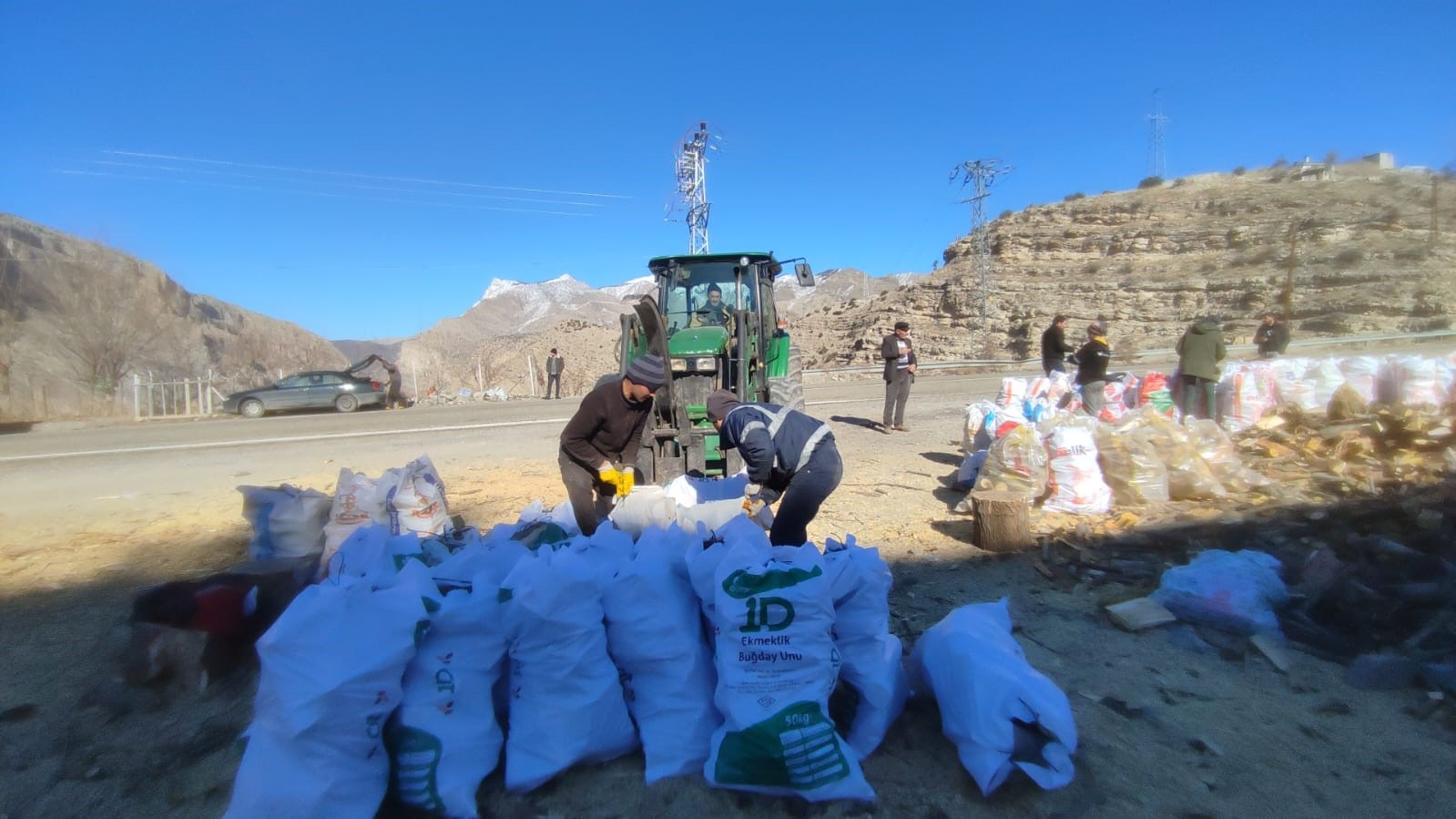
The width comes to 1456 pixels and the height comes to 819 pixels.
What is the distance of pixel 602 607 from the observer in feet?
7.98

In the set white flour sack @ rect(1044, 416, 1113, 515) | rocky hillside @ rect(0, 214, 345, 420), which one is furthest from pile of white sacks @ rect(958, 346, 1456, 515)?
rocky hillside @ rect(0, 214, 345, 420)

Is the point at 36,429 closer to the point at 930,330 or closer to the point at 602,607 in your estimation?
the point at 602,607

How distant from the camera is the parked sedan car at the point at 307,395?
60.0ft

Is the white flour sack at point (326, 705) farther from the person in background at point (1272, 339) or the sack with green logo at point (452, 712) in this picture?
the person in background at point (1272, 339)

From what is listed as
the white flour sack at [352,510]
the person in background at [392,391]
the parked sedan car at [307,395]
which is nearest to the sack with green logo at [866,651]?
the white flour sack at [352,510]

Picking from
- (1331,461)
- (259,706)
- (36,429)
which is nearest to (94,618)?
(259,706)

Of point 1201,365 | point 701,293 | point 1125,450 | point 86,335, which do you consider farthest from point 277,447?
point 86,335

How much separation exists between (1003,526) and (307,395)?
61.8 ft

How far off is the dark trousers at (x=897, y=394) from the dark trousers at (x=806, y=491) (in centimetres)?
604

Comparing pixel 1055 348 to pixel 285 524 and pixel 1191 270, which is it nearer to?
pixel 285 524

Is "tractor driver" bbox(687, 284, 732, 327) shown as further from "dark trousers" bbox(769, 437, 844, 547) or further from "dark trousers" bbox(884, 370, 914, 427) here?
"dark trousers" bbox(769, 437, 844, 547)

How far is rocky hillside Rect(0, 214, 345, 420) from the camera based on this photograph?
892 inches

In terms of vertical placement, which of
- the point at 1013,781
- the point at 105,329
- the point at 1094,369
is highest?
the point at 105,329

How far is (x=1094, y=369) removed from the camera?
291 inches
